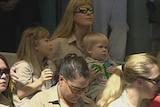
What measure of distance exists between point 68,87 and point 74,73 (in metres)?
0.10

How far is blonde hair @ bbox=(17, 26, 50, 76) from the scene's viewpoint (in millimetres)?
4402

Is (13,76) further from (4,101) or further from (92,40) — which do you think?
(92,40)

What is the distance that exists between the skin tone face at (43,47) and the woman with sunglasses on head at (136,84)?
36.1 inches

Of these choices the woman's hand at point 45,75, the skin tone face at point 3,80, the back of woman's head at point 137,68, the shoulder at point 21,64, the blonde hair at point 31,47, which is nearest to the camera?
the skin tone face at point 3,80

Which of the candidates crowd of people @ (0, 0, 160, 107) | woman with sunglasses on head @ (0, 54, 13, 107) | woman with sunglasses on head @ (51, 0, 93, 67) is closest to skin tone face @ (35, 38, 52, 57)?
crowd of people @ (0, 0, 160, 107)

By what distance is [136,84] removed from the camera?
12.2ft

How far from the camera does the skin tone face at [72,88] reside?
349cm

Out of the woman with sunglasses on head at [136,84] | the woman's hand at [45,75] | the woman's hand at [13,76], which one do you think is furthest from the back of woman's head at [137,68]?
the woman's hand at [13,76]

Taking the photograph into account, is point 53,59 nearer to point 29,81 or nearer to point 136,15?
point 29,81

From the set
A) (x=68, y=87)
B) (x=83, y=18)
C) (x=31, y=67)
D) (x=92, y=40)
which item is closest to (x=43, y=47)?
(x=31, y=67)

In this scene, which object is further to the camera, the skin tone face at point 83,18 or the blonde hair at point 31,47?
the skin tone face at point 83,18

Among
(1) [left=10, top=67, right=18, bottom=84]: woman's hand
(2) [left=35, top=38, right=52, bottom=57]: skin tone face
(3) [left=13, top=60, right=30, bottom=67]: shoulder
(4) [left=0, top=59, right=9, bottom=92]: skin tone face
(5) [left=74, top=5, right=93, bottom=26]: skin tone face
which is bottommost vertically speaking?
(1) [left=10, top=67, right=18, bottom=84]: woman's hand

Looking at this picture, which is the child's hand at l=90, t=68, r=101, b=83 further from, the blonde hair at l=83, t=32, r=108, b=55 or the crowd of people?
the blonde hair at l=83, t=32, r=108, b=55

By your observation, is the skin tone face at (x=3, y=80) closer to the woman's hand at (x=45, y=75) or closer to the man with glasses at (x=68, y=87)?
the man with glasses at (x=68, y=87)
